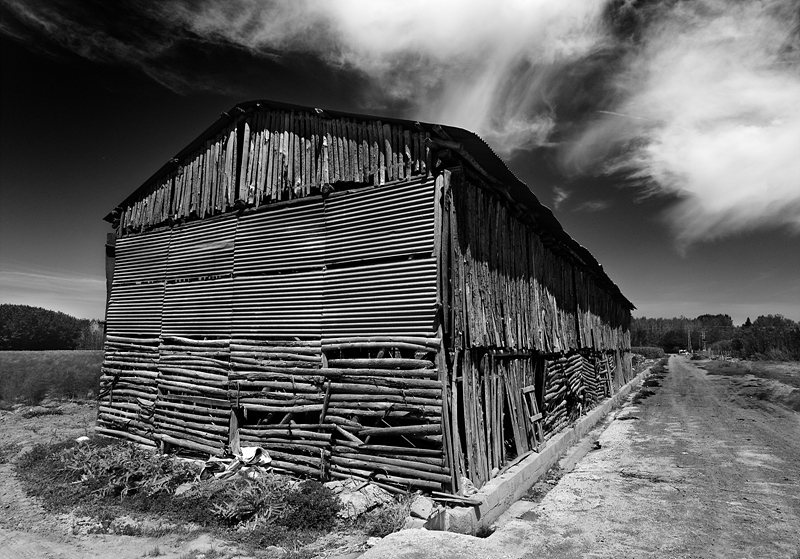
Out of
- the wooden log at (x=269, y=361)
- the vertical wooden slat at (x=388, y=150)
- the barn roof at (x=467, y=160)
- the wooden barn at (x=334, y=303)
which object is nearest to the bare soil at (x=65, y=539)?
the wooden barn at (x=334, y=303)

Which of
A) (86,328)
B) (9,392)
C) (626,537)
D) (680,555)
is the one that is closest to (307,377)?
(626,537)

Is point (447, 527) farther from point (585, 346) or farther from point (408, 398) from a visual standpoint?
point (585, 346)

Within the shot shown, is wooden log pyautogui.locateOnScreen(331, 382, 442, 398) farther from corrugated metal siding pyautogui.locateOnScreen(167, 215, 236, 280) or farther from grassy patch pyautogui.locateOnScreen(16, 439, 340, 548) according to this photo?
corrugated metal siding pyautogui.locateOnScreen(167, 215, 236, 280)

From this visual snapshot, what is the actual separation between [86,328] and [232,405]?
263 feet

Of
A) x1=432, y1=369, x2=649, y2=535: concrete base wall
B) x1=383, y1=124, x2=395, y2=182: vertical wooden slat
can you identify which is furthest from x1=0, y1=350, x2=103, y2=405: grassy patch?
x1=432, y1=369, x2=649, y2=535: concrete base wall

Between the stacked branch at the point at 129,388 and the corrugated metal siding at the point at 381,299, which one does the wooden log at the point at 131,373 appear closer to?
the stacked branch at the point at 129,388

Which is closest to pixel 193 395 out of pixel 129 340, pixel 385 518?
pixel 129 340

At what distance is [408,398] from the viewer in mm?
8258

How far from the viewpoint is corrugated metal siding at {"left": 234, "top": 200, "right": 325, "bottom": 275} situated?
10156mm

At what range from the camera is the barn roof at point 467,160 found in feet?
28.1

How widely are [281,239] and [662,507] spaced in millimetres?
9565

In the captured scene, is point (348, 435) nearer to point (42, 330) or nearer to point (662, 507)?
point (662, 507)

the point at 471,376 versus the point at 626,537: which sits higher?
the point at 471,376

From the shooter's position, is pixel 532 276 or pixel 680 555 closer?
pixel 680 555
